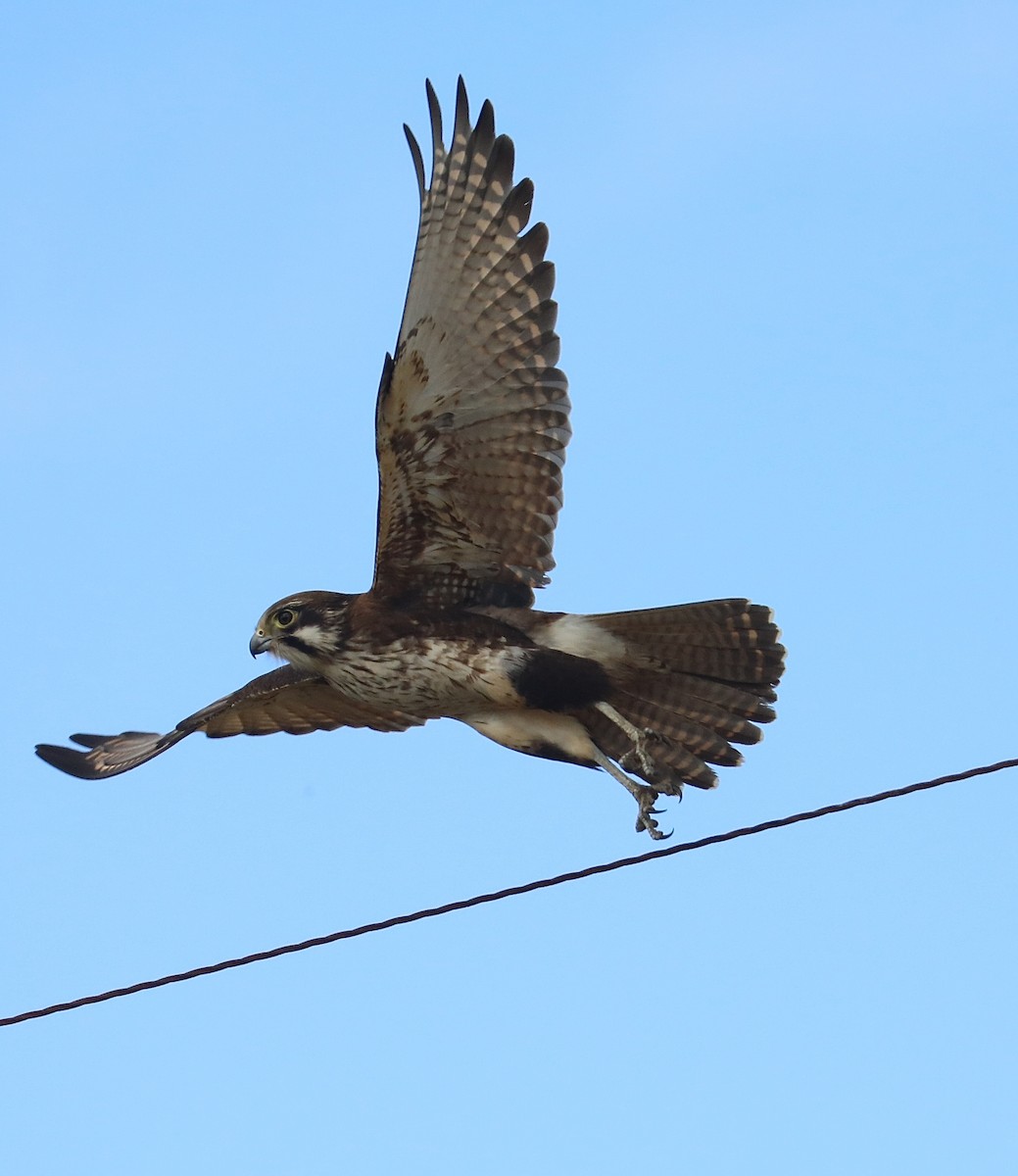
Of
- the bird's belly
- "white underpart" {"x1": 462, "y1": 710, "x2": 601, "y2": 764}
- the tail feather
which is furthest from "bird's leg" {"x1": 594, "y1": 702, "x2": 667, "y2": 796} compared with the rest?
the bird's belly

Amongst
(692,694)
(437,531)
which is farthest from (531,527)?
(692,694)

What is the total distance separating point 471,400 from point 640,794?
5.76 ft

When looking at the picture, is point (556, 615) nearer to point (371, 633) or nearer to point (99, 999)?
point (371, 633)

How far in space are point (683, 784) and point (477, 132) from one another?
112 inches

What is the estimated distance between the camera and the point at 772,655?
7.45m

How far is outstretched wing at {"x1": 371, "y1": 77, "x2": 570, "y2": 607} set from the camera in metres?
7.56

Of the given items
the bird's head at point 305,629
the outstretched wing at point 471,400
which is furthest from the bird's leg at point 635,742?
the bird's head at point 305,629

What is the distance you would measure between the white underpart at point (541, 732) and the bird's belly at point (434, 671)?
0.38ft

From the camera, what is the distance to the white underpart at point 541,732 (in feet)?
25.3

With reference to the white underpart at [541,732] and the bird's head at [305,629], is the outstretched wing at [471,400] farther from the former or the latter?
the white underpart at [541,732]

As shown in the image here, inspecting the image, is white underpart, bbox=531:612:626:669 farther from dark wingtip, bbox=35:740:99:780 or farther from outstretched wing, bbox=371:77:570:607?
dark wingtip, bbox=35:740:99:780

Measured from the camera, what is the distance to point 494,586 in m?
7.80

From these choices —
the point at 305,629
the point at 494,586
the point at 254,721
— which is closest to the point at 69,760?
the point at 254,721

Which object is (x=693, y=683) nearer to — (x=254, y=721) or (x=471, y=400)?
(x=471, y=400)
